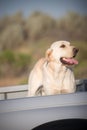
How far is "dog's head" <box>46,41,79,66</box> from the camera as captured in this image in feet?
4.51

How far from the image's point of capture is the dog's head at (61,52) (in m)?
1.37

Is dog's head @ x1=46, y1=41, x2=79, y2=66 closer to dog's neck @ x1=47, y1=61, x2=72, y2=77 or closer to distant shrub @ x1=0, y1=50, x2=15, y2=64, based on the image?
dog's neck @ x1=47, y1=61, x2=72, y2=77

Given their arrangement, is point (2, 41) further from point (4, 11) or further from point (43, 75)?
point (43, 75)

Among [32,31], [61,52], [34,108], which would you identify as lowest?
[34,108]

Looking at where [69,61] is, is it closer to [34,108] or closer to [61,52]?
[61,52]

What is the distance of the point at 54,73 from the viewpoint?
1400 millimetres

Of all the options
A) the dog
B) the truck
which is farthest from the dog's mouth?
the truck

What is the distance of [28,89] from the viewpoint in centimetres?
139

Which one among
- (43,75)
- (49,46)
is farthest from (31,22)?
(43,75)

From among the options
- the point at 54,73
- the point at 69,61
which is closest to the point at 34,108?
the point at 54,73

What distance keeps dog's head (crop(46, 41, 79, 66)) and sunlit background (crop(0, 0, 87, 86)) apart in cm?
3

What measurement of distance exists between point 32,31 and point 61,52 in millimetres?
197

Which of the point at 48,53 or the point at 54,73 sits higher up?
the point at 48,53

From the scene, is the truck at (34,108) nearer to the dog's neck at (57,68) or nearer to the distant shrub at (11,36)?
the dog's neck at (57,68)
